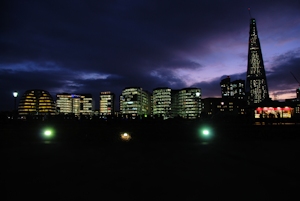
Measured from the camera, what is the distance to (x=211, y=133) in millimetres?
17031

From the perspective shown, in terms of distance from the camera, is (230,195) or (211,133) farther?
(211,133)

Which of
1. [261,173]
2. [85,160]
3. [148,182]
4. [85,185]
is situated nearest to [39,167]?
[85,160]

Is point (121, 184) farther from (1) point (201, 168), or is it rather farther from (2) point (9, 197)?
(1) point (201, 168)

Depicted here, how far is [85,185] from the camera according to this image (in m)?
5.11

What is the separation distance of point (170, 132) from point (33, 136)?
960 centimetres

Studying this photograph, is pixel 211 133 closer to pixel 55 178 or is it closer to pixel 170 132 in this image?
pixel 170 132

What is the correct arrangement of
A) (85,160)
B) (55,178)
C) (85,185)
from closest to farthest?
(85,185)
(55,178)
(85,160)

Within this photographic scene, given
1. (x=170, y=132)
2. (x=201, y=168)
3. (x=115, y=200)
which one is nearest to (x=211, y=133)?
(x=170, y=132)

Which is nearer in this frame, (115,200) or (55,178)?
(115,200)

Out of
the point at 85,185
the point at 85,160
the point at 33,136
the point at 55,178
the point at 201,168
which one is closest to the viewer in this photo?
the point at 85,185

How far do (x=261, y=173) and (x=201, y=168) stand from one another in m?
1.53

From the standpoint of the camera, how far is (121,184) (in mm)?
5184

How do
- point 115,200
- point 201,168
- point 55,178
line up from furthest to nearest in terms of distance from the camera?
point 201,168, point 55,178, point 115,200

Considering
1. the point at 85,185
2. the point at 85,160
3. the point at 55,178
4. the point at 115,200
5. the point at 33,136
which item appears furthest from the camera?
the point at 33,136
